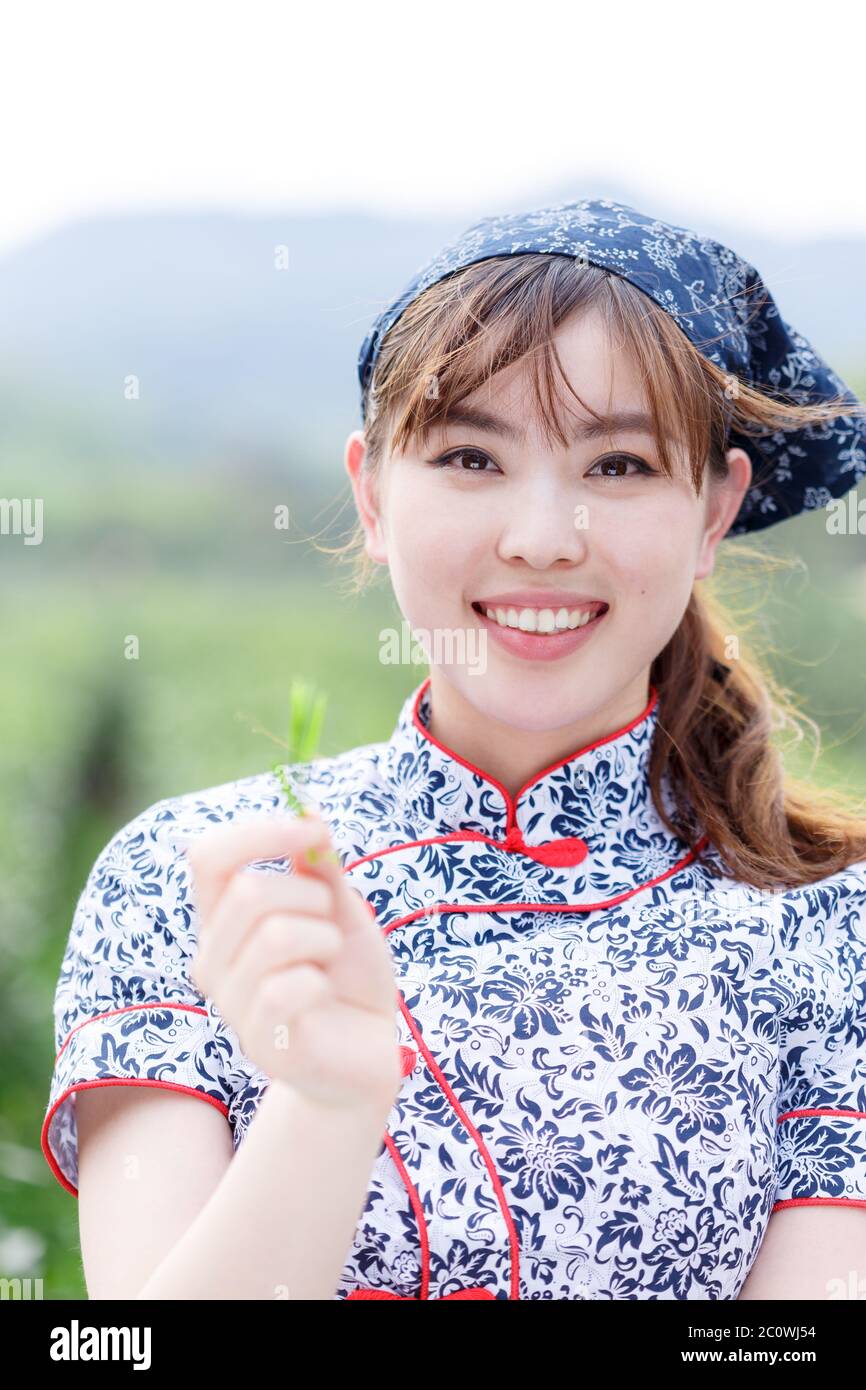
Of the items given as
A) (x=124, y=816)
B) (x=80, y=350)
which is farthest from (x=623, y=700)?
(x=80, y=350)

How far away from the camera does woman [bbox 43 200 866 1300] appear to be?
1.50m

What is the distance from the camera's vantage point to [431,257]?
1845mm

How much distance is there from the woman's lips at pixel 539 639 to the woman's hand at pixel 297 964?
0.57 metres

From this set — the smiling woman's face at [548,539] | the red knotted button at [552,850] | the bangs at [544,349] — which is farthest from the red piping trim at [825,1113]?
the bangs at [544,349]

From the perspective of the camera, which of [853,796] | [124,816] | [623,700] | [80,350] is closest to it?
[623,700]

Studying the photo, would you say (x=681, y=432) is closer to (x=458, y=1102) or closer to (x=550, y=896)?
(x=550, y=896)

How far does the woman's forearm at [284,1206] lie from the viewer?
1166mm

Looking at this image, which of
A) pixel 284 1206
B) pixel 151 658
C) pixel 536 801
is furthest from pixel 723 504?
pixel 151 658

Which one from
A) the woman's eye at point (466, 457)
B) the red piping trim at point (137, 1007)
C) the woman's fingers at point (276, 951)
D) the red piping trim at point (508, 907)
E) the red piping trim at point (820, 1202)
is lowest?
the red piping trim at point (820, 1202)

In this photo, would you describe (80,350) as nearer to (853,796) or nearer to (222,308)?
(222,308)

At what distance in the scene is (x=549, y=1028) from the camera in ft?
5.18

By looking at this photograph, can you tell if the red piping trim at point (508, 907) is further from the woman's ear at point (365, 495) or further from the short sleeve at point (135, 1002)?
the woman's ear at point (365, 495)

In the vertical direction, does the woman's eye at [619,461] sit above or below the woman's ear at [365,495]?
above
